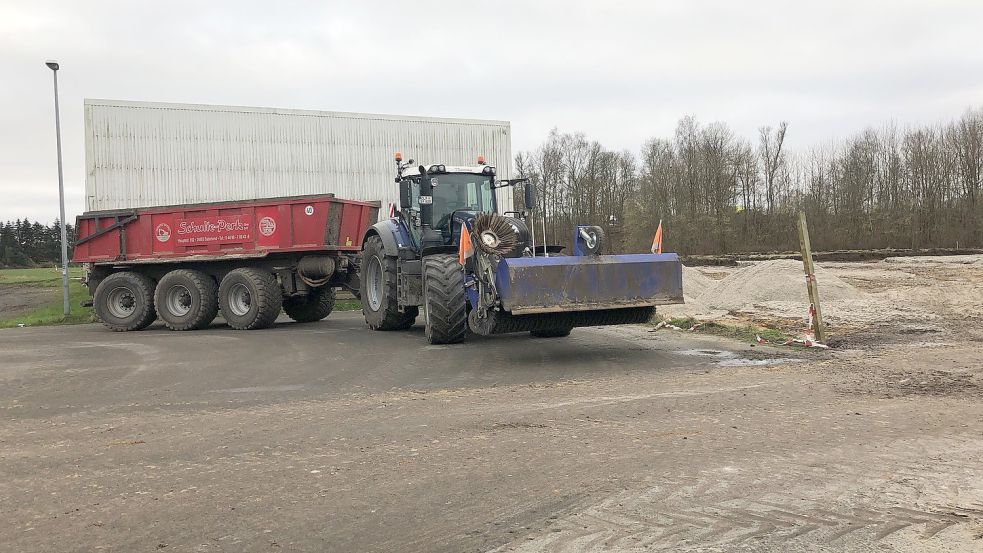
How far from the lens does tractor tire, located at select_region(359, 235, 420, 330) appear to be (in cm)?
1357

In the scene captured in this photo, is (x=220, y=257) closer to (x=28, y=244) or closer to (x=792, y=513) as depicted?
(x=792, y=513)

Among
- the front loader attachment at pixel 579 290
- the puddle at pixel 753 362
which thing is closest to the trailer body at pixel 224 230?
the front loader attachment at pixel 579 290

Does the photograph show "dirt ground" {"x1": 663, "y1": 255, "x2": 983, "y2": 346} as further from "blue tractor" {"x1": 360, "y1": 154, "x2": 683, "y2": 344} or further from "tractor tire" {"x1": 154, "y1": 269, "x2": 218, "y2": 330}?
"tractor tire" {"x1": 154, "y1": 269, "x2": 218, "y2": 330}

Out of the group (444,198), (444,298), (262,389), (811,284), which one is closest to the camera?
(262,389)

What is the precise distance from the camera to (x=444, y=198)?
515 inches

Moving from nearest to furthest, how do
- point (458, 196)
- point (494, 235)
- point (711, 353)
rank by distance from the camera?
point (494, 235) → point (711, 353) → point (458, 196)

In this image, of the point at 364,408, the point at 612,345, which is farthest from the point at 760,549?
the point at 612,345

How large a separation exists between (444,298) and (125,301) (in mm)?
10432

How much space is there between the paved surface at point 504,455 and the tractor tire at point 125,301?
7283 millimetres

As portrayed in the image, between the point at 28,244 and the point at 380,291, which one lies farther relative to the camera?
the point at 28,244

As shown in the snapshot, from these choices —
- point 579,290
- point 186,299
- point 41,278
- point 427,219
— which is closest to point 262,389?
point 579,290

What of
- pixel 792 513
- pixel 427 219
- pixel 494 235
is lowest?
pixel 792 513

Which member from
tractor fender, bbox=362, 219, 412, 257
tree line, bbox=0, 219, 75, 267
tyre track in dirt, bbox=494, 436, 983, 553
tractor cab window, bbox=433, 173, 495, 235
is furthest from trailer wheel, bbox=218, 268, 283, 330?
tree line, bbox=0, 219, 75, 267

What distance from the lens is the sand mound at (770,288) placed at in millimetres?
18109
